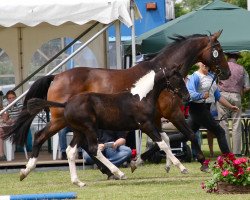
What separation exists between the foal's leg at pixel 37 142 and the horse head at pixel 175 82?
1697mm

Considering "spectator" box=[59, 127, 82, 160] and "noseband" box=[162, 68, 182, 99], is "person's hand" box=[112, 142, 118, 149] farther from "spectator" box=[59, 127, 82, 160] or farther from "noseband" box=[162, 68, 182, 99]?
"spectator" box=[59, 127, 82, 160]

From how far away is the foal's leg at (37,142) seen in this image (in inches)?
533

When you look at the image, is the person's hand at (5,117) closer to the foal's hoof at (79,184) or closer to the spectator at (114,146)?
the spectator at (114,146)

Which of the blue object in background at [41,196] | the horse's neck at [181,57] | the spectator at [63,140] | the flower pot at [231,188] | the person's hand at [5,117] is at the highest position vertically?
the horse's neck at [181,57]

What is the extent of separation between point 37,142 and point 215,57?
10.6 feet

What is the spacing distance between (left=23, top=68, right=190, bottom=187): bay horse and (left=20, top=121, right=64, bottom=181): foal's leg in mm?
680

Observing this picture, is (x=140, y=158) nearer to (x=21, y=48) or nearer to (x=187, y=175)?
(x=187, y=175)

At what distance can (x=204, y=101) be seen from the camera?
52.0 ft

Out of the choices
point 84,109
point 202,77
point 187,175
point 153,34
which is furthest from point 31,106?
point 153,34

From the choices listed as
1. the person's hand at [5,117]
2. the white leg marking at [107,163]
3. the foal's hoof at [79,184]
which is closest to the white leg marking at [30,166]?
the foal's hoof at [79,184]

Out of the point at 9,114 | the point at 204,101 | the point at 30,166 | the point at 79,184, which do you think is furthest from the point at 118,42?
the point at 79,184

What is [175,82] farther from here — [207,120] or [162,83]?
[207,120]

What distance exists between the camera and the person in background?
15.7m

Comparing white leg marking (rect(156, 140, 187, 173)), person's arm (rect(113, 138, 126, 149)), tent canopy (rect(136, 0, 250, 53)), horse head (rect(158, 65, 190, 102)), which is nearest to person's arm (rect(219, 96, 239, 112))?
tent canopy (rect(136, 0, 250, 53))
